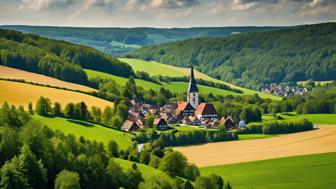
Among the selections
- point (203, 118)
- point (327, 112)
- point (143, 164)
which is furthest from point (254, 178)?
point (327, 112)

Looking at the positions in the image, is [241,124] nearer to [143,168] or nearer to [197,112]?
[197,112]

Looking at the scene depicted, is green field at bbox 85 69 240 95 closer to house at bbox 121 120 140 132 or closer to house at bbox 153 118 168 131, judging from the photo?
house at bbox 153 118 168 131

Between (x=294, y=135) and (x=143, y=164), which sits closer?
(x=143, y=164)

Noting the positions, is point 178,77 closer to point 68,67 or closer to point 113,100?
point 68,67

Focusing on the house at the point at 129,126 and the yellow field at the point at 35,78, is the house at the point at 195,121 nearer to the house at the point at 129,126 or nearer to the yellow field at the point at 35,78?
the house at the point at 129,126

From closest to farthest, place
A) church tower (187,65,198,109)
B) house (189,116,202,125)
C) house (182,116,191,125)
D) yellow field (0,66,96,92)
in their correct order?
house (189,116,202,125), house (182,116,191,125), yellow field (0,66,96,92), church tower (187,65,198,109)

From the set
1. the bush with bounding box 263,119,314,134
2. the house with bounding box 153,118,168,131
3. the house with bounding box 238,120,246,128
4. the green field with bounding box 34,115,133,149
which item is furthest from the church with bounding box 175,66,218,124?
the green field with bounding box 34,115,133,149

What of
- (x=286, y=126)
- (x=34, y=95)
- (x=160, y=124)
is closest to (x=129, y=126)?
(x=160, y=124)
